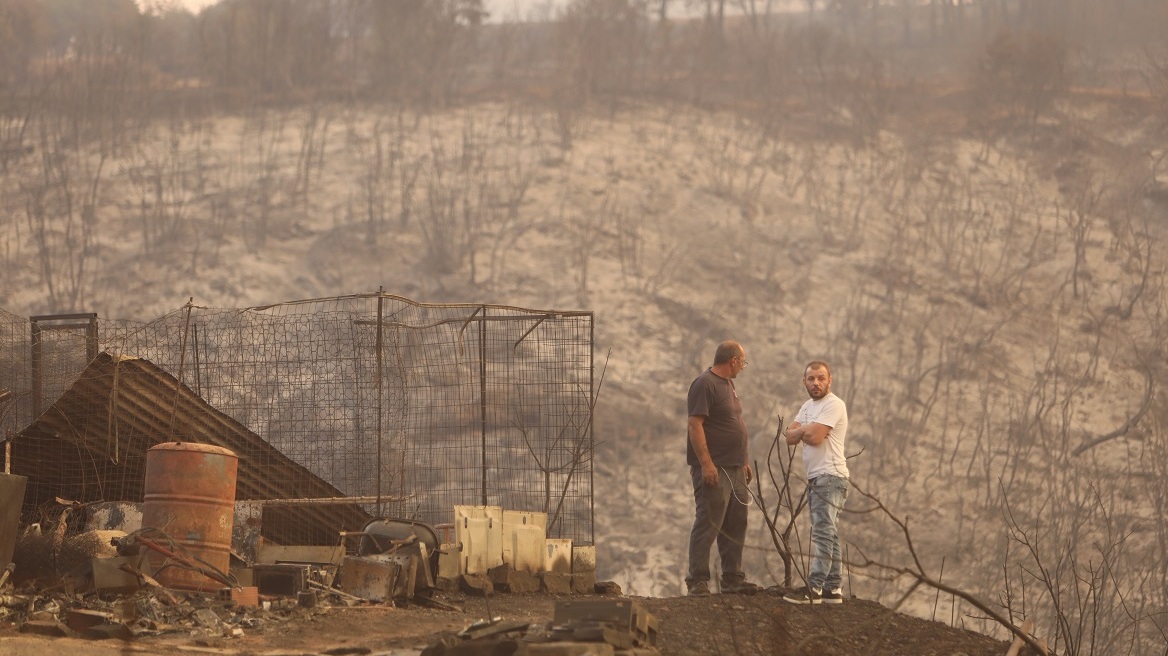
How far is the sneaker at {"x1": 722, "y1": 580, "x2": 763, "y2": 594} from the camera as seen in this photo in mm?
9516

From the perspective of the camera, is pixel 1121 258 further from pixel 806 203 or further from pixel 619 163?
pixel 619 163

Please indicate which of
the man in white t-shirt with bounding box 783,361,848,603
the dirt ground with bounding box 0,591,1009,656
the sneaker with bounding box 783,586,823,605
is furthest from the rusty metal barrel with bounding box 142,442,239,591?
the man in white t-shirt with bounding box 783,361,848,603

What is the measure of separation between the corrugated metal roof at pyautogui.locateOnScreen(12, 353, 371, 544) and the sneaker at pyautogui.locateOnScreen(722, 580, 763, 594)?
396 cm

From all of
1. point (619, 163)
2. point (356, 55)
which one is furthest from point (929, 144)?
point (356, 55)

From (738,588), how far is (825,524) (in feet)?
3.07

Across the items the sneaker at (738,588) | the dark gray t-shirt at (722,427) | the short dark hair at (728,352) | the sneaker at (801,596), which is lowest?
the sneaker at (738,588)

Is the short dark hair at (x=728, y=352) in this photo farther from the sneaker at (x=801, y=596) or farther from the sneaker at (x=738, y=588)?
the sneaker at (x=801, y=596)

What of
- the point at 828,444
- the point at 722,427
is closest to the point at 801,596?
the point at 828,444

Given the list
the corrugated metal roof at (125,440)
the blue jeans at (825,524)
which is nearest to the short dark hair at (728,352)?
the blue jeans at (825,524)

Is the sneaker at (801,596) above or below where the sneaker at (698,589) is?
above

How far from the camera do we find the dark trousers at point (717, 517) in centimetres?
975

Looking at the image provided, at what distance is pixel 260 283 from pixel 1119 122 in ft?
86.7

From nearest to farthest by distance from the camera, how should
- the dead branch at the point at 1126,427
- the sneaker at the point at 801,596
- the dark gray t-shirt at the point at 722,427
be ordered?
the sneaker at the point at 801,596 → the dark gray t-shirt at the point at 722,427 → the dead branch at the point at 1126,427

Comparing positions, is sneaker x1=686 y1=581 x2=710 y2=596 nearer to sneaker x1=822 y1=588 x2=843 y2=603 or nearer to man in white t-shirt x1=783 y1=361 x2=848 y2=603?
man in white t-shirt x1=783 y1=361 x2=848 y2=603
